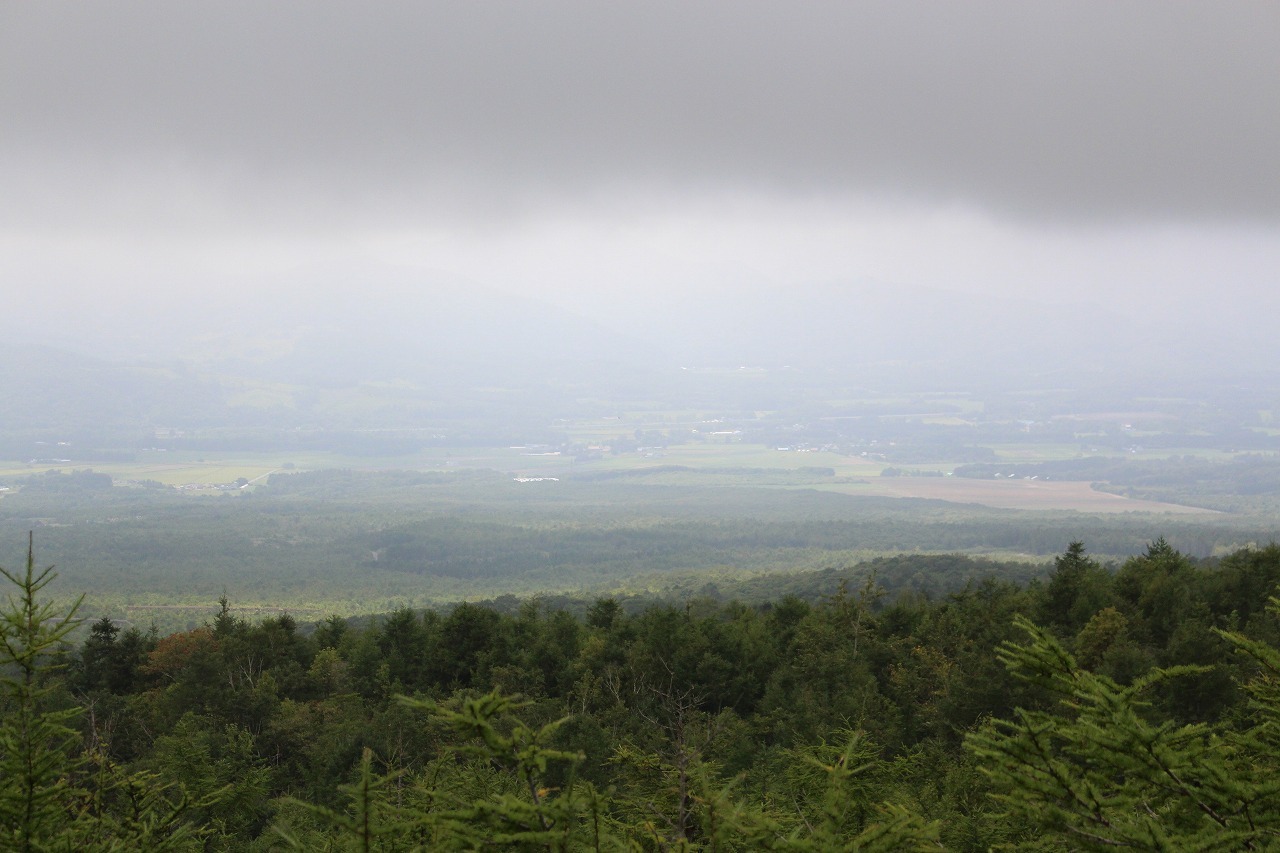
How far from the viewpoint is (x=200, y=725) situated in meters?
28.7

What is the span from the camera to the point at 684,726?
1105cm

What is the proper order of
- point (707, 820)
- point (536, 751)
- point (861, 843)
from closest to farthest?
→ point (536, 751)
point (861, 843)
point (707, 820)

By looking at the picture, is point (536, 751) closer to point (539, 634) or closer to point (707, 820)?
point (707, 820)

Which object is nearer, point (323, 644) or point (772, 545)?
point (323, 644)

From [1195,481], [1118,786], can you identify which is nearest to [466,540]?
[1118,786]

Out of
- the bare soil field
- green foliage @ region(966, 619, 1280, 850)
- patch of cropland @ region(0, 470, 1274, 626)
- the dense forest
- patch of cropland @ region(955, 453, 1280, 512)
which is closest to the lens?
green foliage @ region(966, 619, 1280, 850)

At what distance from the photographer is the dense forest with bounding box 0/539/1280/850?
5719mm

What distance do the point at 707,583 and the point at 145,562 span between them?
6616 cm

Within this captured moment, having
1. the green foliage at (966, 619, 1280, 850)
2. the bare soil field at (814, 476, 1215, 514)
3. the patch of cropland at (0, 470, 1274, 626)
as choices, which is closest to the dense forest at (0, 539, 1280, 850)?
the green foliage at (966, 619, 1280, 850)

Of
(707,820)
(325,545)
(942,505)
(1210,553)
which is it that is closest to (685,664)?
(707,820)

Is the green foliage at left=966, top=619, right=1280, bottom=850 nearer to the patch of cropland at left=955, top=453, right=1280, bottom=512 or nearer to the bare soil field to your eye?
the bare soil field

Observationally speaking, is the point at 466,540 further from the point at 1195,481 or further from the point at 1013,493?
the point at 1195,481

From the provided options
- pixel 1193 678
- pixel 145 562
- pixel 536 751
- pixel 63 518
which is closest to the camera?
pixel 536 751

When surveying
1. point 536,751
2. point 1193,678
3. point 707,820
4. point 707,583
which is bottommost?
point 707,583
